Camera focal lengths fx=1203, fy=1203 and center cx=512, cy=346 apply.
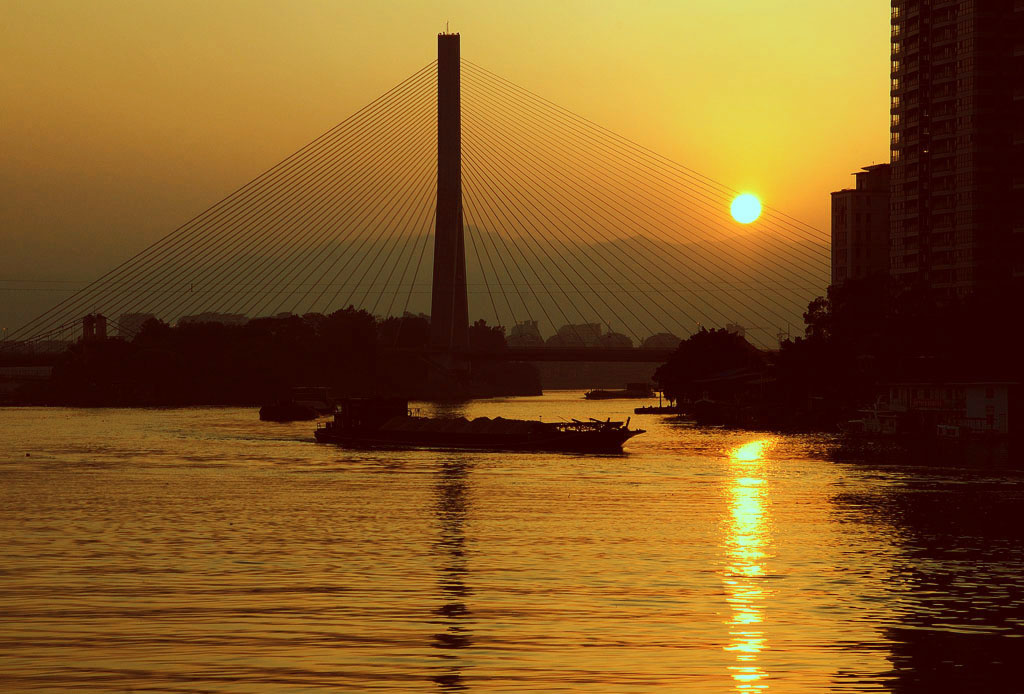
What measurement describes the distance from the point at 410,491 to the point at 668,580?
26293mm

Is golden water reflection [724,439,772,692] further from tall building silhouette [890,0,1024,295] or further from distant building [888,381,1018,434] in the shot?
tall building silhouette [890,0,1024,295]

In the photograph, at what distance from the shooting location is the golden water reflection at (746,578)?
18391 mm

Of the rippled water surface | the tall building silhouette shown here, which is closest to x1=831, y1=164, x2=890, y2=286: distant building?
the tall building silhouette

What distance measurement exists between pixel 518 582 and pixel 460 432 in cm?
5656

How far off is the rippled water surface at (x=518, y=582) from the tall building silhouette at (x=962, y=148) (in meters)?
74.0

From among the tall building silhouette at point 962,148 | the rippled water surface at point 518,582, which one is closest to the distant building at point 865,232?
the tall building silhouette at point 962,148

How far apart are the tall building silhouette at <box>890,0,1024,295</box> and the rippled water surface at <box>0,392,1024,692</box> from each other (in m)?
74.0

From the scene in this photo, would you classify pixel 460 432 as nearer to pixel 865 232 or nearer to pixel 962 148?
pixel 962 148

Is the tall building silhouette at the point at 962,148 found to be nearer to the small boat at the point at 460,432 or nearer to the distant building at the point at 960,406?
the distant building at the point at 960,406

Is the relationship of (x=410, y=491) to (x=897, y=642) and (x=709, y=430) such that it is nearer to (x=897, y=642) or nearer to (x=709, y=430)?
(x=897, y=642)

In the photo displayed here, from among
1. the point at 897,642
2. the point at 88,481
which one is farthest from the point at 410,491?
the point at 897,642

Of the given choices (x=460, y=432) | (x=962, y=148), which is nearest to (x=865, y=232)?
(x=962, y=148)

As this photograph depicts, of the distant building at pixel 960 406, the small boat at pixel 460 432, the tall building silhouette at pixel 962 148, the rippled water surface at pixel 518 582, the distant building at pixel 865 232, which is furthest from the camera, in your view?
the distant building at pixel 865 232

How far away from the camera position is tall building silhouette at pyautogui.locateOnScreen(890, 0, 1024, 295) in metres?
125
